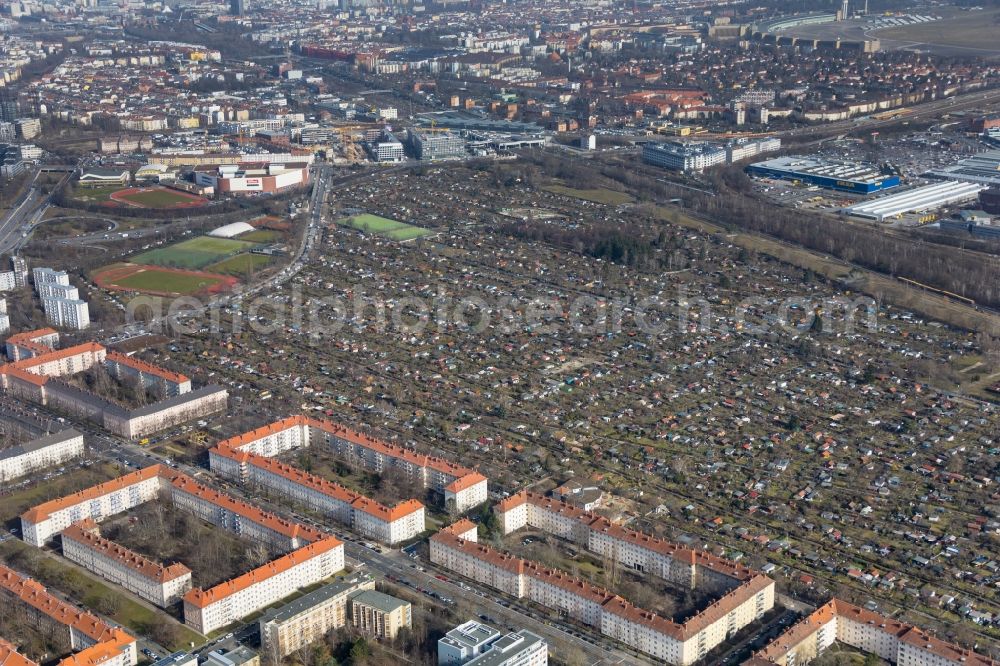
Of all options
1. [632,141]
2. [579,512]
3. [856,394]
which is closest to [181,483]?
[579,512]

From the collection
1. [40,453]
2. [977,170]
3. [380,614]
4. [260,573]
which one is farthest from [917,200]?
[260,573]

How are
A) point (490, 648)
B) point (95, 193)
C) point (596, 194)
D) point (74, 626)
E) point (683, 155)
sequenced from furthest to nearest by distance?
point (683, 155), point (95, 193), point (596, 194), point (74, 626), point (490, 648)

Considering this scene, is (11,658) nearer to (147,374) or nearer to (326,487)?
(326,487)

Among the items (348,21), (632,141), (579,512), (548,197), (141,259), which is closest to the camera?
(579,512)

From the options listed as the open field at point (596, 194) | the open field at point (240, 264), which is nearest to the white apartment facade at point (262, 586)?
the open field at point (240, 264)

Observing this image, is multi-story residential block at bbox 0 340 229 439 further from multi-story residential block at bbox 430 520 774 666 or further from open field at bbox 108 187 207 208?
open field at bbox 108 187 207 208

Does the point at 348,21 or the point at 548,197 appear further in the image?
the point at 348,21

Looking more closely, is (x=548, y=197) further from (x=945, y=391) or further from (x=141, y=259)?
(x=945, y=391)
